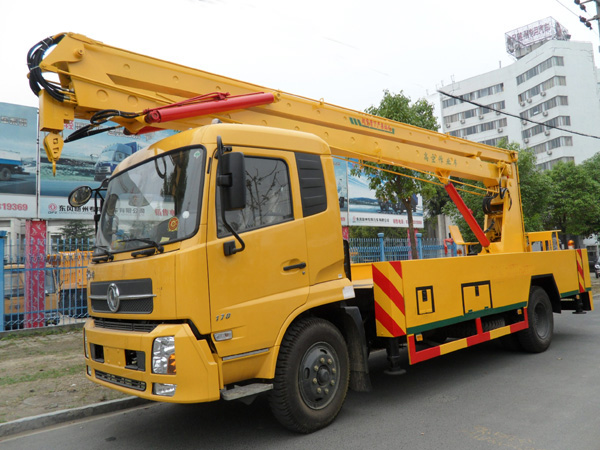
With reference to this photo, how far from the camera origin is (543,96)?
49219 mm

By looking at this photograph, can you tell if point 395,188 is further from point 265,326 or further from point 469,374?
point 265,326

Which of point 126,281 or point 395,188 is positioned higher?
point 395,188

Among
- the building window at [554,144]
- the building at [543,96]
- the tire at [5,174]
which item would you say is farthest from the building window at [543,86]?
the tire at [5,174]

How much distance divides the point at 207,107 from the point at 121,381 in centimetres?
267

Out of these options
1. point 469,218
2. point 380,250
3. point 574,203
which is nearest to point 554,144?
point 574,203

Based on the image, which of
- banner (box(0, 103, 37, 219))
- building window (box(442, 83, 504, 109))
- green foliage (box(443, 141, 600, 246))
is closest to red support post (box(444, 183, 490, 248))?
banner (box(0, 103, 37, 219))

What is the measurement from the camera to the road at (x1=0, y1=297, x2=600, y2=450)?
378cm

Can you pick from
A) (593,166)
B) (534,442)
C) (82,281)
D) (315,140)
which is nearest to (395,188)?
(82,281)

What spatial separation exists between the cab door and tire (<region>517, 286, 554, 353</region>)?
14.3 ft

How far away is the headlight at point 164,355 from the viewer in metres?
3.29

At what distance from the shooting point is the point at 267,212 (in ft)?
13.1

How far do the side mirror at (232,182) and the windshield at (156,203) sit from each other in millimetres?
214

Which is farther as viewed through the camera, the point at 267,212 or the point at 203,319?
the point at 267,212

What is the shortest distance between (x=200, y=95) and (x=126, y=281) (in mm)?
2215
